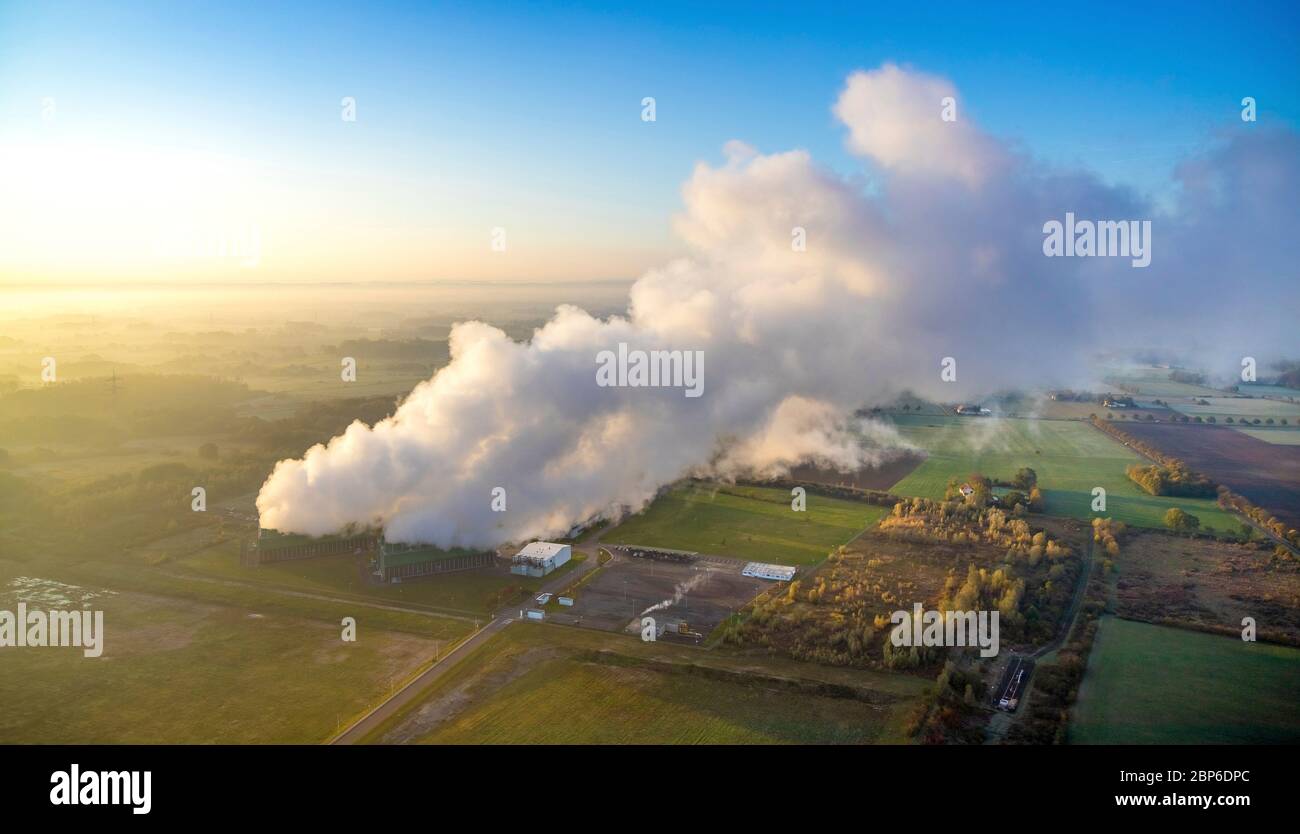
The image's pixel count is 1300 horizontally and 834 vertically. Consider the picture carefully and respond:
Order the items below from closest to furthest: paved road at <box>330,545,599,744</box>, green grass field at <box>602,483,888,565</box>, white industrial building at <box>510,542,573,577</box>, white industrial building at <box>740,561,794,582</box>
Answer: paved road at <box>330,545,599,744</box>, white industrial building at <box>740,561,794,582</box>, white industrial building at <box>510,542,573,577</box>, green grass field at <box>602,483,888,565</box>

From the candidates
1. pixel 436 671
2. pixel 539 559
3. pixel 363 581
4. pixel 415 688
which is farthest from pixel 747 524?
pixel 415 688

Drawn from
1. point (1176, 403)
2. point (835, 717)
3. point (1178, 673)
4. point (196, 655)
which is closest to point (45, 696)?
point (196, 655)

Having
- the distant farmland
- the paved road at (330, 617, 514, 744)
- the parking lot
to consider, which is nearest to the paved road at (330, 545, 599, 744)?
the paved road at (330, 617, 514, 744)

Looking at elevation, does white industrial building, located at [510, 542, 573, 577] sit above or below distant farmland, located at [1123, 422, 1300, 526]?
below

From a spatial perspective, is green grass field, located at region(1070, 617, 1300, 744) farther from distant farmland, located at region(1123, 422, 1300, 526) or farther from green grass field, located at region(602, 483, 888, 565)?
distant farmland, located at region(1123, 422, 1300, 526)

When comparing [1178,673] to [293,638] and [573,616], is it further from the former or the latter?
[293,638]
